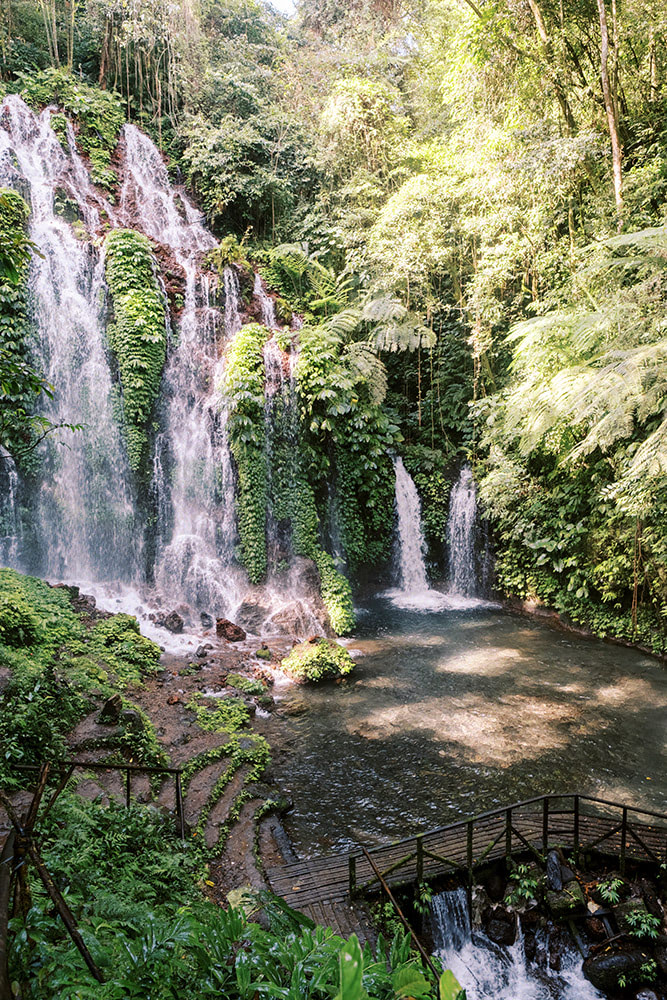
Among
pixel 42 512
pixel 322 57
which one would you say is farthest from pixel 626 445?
pixel 322 57

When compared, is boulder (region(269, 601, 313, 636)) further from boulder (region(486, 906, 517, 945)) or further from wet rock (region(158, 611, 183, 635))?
boulder (region(486, 906, 517, 945))

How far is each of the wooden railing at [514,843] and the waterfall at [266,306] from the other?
495 inches

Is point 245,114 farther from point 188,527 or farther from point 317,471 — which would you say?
point 188,527

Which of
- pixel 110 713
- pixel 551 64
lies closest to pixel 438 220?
pixel 551 64

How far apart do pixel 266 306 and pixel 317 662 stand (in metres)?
10.2

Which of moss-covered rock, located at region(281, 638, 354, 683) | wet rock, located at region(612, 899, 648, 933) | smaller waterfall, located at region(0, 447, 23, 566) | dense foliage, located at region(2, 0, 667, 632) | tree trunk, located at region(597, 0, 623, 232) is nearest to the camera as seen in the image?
wet rock, located at region(612, 899, 648, 933)

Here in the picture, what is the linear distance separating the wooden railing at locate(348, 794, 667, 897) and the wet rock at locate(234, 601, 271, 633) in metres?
6.40

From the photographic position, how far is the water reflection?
6.41 metres

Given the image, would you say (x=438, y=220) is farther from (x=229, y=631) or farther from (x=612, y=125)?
(x=229, y=631)

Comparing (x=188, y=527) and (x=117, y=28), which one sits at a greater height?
(x=117, y=28)

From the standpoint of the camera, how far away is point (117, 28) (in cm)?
1702

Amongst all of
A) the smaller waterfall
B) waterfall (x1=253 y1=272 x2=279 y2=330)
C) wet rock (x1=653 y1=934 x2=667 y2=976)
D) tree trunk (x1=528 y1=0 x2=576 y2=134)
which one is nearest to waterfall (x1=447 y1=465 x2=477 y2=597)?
waterfall (x1=253 y1=272 x2=279 y2=330)

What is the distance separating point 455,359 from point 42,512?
11.5 metres

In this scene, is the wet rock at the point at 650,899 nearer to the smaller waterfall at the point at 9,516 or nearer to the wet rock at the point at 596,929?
the wet rock at the point at 596,929
